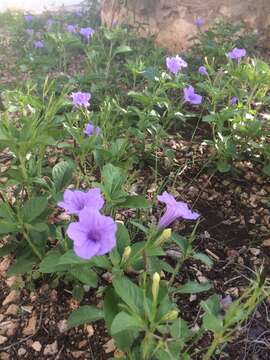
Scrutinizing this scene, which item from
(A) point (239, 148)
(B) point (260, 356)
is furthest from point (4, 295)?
(A) point (239, 148)

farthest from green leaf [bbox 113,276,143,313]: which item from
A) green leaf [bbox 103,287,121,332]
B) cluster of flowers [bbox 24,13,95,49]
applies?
cluster of flowers [bbox 24,13,95,49]

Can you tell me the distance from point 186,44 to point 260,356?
3.26 metres

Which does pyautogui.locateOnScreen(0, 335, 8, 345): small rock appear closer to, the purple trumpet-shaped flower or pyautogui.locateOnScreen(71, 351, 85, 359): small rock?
pyautogui.locateOnScreen(71, 351, 85, 359): small rock

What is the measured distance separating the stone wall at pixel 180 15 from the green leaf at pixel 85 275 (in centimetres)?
286

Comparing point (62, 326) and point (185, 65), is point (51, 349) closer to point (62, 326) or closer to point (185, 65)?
point (62, 326)

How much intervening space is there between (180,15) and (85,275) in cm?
337

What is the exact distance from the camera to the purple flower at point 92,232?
3.47ft

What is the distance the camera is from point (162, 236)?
1179 millimetres

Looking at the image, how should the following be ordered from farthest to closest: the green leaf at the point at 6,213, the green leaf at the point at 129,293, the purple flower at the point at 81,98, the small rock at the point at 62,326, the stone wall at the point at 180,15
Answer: the stone wall at the point at 180,15 → the purple flower at the point at 81,98 → the small rock at the point at 62,326 → the green leaf at the point at 6,213 → the green leaf at the point at 129,293

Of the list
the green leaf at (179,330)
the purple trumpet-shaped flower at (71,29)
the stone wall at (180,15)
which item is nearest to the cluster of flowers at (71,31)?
the purple trumpet-shaped flower at (71,29)

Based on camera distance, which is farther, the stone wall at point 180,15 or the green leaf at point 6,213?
the stone wall at point 180,15

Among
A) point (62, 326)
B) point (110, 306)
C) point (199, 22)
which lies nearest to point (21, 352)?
point (62, 326)

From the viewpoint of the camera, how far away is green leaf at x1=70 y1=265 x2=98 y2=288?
53.6 inches

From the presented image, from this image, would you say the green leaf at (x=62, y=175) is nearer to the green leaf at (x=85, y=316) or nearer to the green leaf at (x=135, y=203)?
the green leaf at (x=135, y=203)
